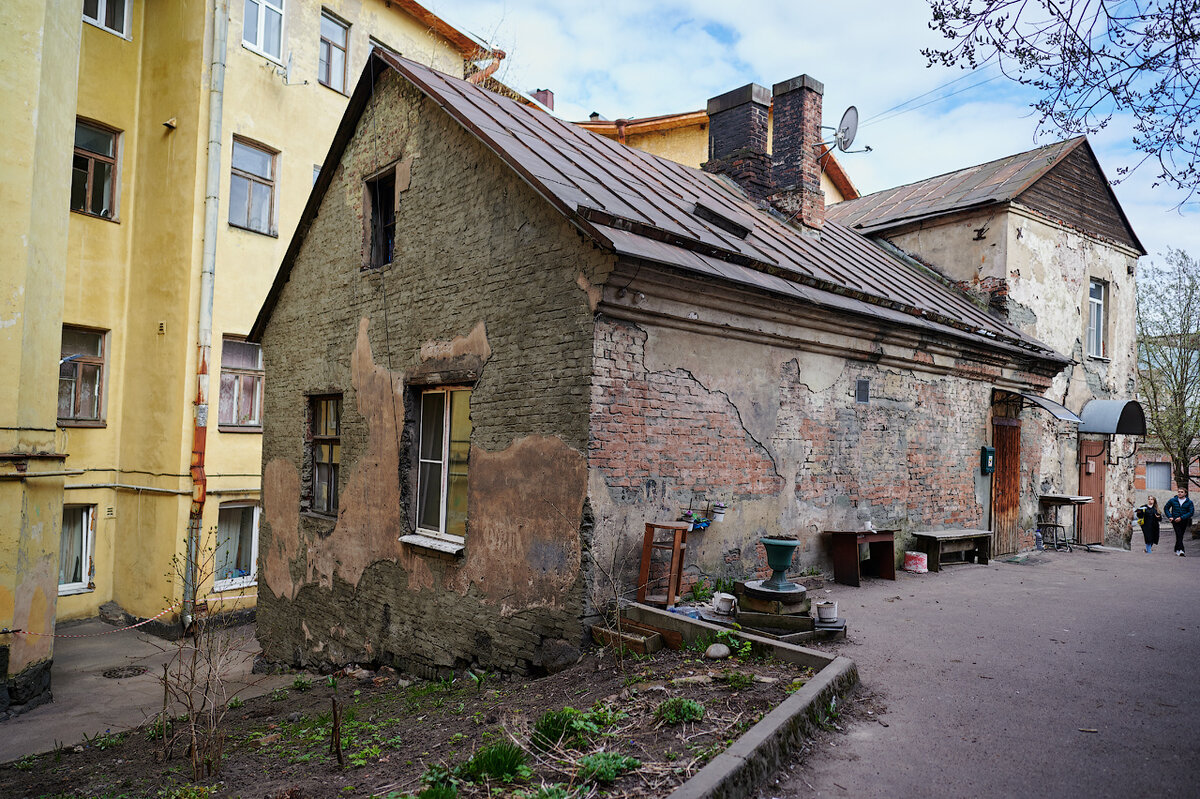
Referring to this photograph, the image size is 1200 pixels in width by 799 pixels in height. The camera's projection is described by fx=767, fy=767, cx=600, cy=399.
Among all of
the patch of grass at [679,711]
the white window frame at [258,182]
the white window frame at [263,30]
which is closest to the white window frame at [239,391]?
the white window frame at [258,182]

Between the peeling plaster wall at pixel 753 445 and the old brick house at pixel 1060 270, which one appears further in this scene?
the old brick house at pixel 1060 270

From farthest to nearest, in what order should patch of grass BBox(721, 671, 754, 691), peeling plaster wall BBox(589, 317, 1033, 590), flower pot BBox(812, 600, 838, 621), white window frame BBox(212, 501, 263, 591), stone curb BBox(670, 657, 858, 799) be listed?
white window frame BBox(212, 501, 263, 591), peeling plaster wall BBox(589, 317, 1033, 590), flower pot BBox(812, 600, 838, 621), patch of grass BBox(721, 671, 754, 691), stone curb BBox(670, 657, 858, 799)

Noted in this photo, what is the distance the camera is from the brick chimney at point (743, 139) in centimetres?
1163

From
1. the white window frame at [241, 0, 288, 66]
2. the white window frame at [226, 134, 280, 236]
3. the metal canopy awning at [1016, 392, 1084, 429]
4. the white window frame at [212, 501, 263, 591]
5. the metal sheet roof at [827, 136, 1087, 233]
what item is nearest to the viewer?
the metal canopy awning at [1016, 392, 1084, 429]

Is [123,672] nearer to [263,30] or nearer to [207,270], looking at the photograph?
[207,270]

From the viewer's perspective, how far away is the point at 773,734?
3818mm

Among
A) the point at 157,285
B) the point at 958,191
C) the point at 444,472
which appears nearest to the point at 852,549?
the point at 444,472

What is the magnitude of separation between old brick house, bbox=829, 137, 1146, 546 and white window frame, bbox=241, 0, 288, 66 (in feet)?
38.6

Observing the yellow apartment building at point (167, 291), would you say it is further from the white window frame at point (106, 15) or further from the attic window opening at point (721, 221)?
the attic window opening at point (721, 221)

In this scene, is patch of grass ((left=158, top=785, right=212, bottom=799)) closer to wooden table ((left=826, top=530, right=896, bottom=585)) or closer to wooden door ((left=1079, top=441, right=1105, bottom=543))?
wooden table ((left=826, top=530, right=896, bottom=585))

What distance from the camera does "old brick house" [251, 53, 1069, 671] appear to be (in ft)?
21.0

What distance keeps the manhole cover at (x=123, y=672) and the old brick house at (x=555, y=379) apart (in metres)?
1.76

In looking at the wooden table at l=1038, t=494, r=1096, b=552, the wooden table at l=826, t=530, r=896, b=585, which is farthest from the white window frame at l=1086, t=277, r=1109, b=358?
the wooden table at l=826, t=530, r=896, b=585

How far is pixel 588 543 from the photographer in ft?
20.0
